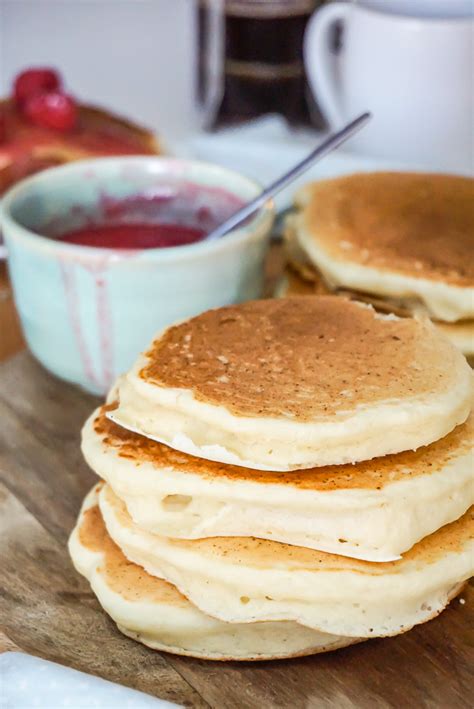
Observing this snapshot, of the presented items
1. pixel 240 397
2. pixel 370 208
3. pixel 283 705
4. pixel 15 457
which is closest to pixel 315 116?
pixel 370 208

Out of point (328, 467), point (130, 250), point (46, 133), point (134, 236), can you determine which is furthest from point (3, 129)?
point (328, 467)

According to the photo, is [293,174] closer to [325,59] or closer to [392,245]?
[392,245]

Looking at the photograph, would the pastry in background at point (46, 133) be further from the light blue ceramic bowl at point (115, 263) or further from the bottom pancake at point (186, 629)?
the bottom pancake at point (186, 629)

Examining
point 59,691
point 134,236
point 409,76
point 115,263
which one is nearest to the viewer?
point 59,691

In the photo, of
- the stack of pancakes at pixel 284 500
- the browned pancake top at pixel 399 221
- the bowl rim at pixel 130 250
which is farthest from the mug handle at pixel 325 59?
the stack of pancakes at pixel 284 500

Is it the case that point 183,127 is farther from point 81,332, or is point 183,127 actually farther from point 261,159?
point 81,332

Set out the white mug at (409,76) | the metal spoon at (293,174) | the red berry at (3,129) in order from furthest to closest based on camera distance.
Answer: the red berry at (3,129) → the white mug at (409,76) → the metal spoon at (293,174)

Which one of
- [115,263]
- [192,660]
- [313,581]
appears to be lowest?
[192,660]

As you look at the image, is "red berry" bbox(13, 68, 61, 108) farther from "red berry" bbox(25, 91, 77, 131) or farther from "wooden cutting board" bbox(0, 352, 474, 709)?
"wooden cutting board" bbox(0, 352, 474, 709)
